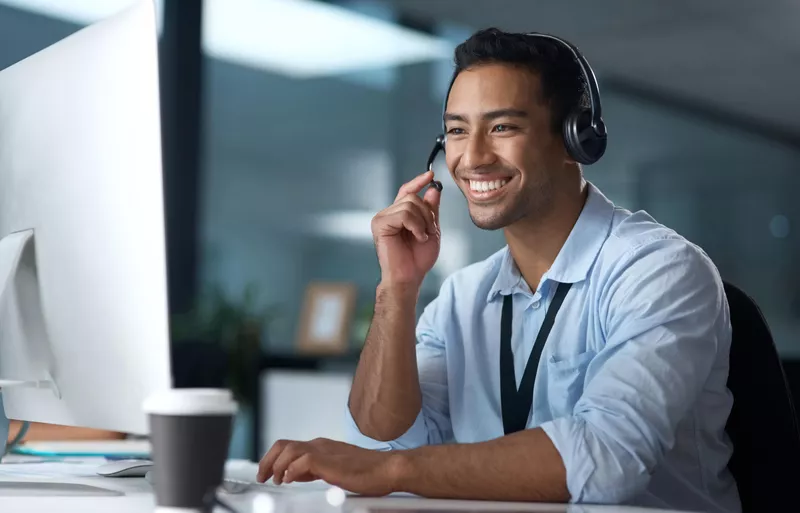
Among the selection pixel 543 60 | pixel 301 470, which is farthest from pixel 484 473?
pixel 543 60

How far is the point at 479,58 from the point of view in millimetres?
1694

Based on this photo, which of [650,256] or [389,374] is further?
[389,374]

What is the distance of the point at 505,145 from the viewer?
5.46ft

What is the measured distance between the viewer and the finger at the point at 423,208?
1.62 meters

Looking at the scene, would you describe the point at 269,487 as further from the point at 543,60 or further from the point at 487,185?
the point at 543,60

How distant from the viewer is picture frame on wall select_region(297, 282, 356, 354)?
446 centimetres

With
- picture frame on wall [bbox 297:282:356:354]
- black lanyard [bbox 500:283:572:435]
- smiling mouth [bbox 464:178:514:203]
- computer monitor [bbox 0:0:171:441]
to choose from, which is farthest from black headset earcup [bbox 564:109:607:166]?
picture frame on wall [bbox 297:282:356:354]

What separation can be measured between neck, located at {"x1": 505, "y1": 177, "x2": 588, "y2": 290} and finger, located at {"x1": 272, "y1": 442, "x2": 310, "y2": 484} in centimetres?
63

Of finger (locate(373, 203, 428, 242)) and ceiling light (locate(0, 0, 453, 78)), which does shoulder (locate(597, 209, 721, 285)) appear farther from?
ceiling light (locate(0, 0, 453, 78))

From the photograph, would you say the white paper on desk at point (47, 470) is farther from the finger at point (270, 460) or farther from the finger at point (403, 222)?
the finger at point (403, 222)

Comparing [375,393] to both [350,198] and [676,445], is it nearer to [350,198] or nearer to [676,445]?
[676,445]

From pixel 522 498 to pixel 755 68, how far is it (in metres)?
4.54

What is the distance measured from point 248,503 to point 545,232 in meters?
0.84

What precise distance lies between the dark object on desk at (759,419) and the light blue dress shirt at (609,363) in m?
0.02
